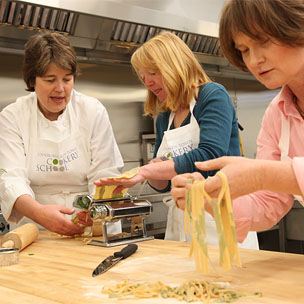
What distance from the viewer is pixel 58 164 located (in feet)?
7.45

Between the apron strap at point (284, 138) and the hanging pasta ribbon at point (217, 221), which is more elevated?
the apron strap at point (284, 138)

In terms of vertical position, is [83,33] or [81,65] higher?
[83,33]

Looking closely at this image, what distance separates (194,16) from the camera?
419 cm

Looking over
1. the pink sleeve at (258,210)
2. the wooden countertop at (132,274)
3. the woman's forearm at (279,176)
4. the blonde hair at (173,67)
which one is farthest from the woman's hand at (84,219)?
the woman's forearm at (279,176)

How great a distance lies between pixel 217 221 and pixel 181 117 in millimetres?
1188

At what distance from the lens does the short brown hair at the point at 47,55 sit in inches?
86.9


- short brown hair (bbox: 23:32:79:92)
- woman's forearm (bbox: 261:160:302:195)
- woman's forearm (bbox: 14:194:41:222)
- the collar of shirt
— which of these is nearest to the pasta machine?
woman's forearm (bbox: 14:194:41:222)

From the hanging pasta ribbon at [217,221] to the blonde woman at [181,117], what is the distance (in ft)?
2.65

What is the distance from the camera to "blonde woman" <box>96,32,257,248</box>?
6.69ft

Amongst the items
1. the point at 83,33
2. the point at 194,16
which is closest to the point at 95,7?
the point at 83,33

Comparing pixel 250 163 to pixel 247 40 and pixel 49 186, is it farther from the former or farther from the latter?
pixel 49 186

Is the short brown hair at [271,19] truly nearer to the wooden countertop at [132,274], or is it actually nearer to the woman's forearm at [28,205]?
the wooden countertop at [132,274]

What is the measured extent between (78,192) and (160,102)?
2.06ft

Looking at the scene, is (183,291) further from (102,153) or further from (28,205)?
(102,153)
